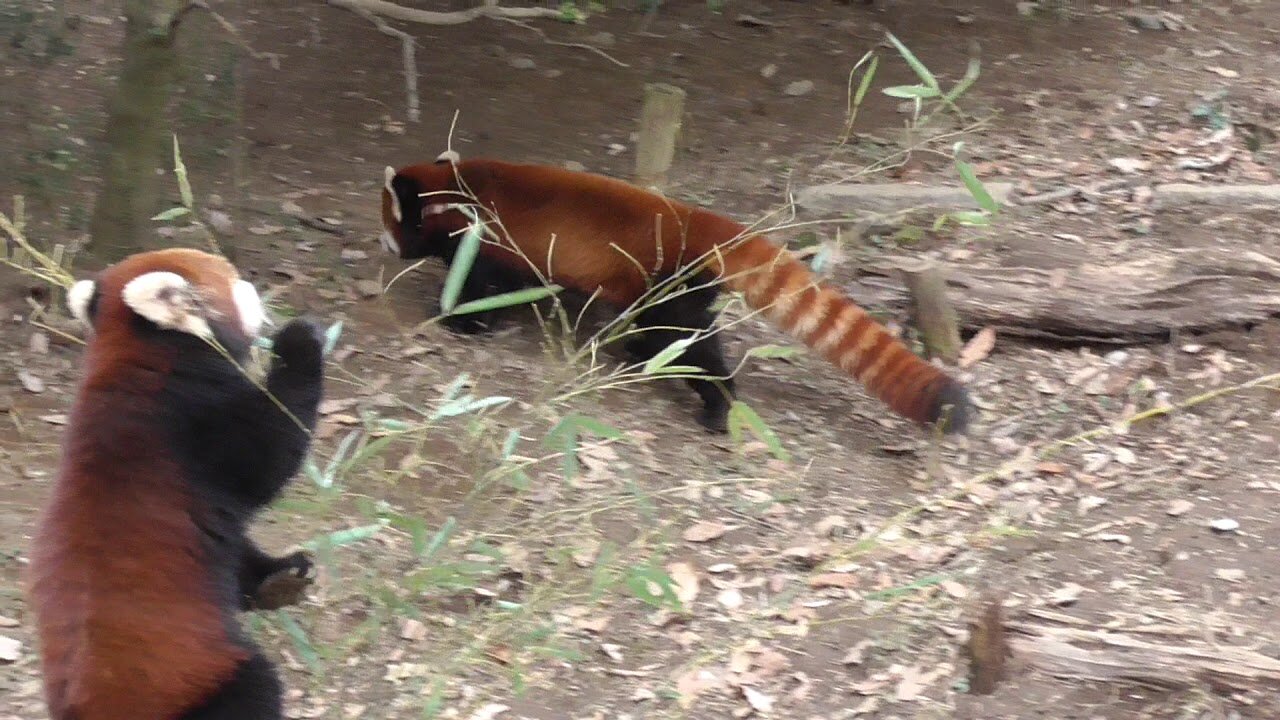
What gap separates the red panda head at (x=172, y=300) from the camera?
7.34ft

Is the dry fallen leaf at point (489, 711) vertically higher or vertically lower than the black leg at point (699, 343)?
lower

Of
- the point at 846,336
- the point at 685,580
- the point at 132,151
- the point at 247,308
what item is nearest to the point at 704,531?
the point at 685,580

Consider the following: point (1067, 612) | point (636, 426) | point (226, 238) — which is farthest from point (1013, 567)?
point (226, 238)

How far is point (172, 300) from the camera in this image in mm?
2240

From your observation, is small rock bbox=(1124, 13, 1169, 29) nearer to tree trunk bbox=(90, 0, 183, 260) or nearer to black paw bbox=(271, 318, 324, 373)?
tree trunk bbox=(90, 0, 183, 260)

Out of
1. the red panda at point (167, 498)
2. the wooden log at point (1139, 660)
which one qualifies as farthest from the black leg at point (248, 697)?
the wooden log at point (1139, 660)

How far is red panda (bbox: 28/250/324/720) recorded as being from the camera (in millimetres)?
2041

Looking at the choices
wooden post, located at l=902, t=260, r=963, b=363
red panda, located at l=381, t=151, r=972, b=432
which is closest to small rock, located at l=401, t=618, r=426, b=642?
red panda, located at l=381, t=151, r=972, b=432

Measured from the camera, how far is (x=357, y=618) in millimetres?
2982

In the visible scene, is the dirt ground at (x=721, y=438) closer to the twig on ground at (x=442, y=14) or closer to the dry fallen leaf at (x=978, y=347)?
the dry fallen leaf at (x=978, y=347)

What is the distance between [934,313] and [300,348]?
243 cm

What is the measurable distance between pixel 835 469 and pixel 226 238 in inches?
90.0

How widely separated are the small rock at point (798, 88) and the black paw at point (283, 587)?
13.3 ft

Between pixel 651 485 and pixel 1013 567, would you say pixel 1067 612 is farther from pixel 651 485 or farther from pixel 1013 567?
pixel 651 485
